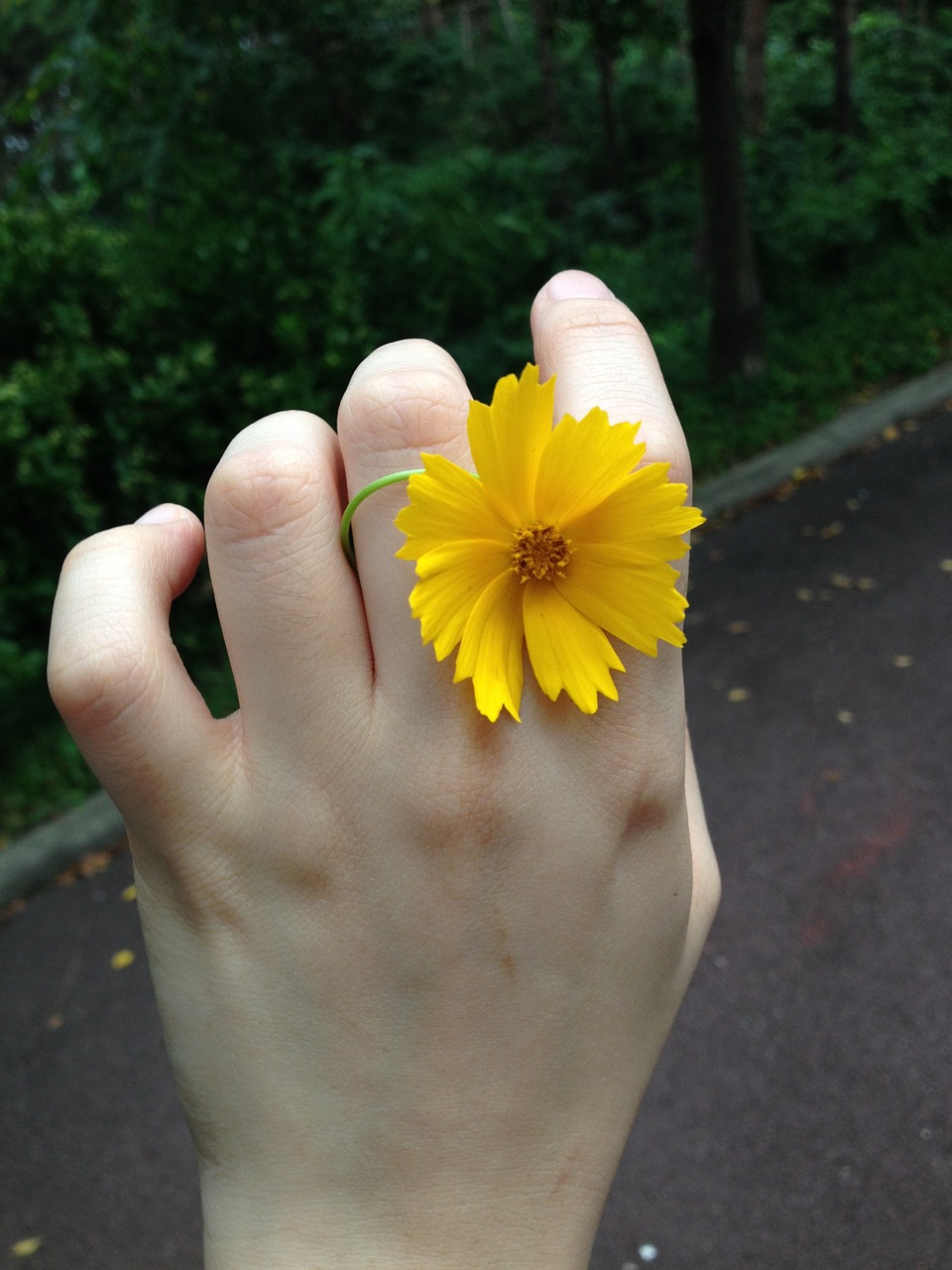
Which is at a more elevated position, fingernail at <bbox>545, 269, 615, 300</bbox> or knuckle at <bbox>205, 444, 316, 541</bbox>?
fingernail at <bbox>545, 269, 615, 300</bbox>

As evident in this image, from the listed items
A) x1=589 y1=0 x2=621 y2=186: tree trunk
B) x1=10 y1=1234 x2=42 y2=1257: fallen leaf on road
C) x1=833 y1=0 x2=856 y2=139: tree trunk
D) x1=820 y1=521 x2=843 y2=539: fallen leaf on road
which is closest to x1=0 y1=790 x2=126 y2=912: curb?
x1=10 y1=1234 x2=42 y2=1257: fallen leaf on road

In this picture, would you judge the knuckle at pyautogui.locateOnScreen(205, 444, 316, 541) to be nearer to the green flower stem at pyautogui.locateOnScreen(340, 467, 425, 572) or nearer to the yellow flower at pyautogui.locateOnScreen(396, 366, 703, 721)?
the green flower stem at pyautogui.locateOnScreen(340, 467, 425, 572)

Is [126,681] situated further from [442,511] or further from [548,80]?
[548,80]

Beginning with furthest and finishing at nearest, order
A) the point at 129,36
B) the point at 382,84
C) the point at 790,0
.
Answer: the point at 790,0
the point at 382,84
the point at 129,36

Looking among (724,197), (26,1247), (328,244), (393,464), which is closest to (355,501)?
(393,464)

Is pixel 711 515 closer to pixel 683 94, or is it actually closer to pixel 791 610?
pixel 791 610

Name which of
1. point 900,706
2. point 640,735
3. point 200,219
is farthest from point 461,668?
point 200,219

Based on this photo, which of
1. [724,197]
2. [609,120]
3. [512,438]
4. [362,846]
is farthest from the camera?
[609,120]
